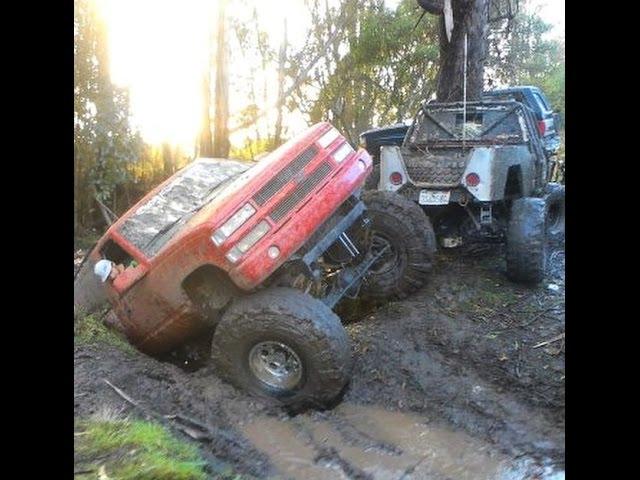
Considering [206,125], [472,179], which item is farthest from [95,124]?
[472,179]

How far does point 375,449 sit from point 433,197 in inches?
97.2

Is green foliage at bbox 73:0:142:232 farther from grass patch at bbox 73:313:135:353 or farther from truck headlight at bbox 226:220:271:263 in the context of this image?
truck headlight at bbox 226:220:271:263

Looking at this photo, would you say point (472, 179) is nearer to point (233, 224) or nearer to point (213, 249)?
point (233, 224)

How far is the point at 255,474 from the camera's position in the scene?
247cm

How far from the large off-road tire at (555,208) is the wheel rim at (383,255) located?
149cm

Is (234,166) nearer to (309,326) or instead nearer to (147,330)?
(147,330)

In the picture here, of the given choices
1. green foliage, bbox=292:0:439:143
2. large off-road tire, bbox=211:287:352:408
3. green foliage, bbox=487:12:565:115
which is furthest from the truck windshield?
green foliage, bbox=292:0:439:143

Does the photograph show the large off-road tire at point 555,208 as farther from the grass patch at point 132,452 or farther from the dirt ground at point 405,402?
the grass patch at point 132,452

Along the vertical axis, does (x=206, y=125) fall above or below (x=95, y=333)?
above

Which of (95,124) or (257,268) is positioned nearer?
(257,268)

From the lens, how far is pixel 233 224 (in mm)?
3154

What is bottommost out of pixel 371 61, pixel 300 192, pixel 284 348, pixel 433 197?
pixel 284 348

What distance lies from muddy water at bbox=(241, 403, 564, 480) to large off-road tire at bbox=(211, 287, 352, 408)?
0.52 feet

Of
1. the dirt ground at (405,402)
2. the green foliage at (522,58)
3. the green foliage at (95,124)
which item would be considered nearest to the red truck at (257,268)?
the dirt ground at (405,402)
